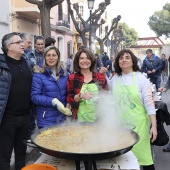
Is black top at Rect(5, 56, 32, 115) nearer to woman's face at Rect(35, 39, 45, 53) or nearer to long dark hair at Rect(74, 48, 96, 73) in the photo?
long dark hair at Rect(74, 48, 96, 73)

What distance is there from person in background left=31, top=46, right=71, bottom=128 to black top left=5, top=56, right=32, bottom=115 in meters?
0.08

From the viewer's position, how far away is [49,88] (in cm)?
324

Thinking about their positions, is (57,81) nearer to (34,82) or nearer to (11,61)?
(34,82)

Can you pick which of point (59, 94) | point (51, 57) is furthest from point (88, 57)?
point (59, 94)

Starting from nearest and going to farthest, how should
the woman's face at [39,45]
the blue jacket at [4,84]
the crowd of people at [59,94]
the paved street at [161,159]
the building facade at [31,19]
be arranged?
1. the blue jacket at [4,84]
2. the crowd of people at [59,94]
3. the paved street at [161,159]
4. the woman's face at [39,45]
5. the building facade at [31,19]

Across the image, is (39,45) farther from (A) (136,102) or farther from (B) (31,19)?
(B) (31,19)

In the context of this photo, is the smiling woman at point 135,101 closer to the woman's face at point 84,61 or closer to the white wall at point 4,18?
the woman's face at point 84,61

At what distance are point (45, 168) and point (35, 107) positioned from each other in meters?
1.05

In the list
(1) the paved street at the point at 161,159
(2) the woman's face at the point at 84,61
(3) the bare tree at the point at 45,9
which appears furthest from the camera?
(3) the bare tree at the point at 45,9

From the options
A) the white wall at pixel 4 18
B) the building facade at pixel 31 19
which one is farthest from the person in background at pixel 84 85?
the building facade at pixel 31 19

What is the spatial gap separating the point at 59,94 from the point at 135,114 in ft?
3.01

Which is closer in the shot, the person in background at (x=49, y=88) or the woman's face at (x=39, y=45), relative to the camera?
the person in background at (x=49, y=88)

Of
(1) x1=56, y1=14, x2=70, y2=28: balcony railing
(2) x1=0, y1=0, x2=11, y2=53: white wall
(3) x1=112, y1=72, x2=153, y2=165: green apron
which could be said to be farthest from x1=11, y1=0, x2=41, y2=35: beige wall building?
(3) x1=112, y1=72, x2=153, y2=165: green apron

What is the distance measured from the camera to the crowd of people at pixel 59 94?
3100 mm
